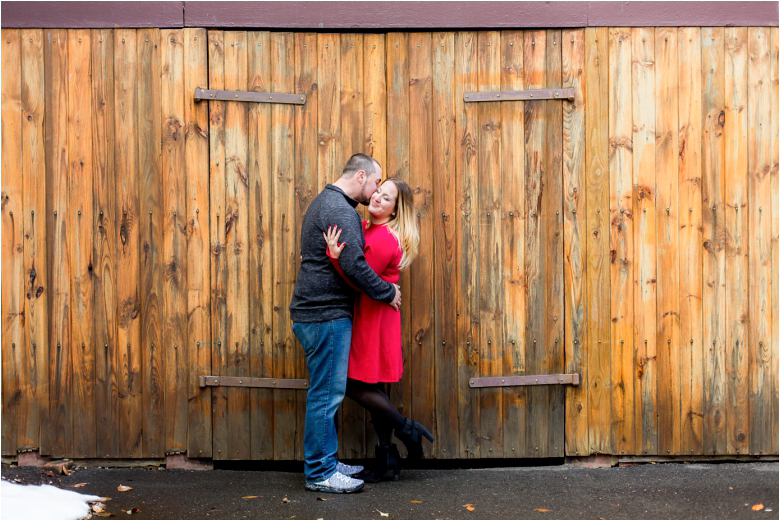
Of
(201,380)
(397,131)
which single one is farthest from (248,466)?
(397,131)

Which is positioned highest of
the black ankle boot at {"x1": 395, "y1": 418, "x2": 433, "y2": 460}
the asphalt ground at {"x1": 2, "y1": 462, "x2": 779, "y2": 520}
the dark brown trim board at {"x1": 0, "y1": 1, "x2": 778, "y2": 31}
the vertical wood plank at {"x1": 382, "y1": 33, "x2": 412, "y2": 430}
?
the dark brown trim board at {"x1": 0, "y1": 1, "x2": 778, "y2": 31}

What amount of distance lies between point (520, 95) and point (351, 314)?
5.60ft

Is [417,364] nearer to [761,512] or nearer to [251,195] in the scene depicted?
[251,195]

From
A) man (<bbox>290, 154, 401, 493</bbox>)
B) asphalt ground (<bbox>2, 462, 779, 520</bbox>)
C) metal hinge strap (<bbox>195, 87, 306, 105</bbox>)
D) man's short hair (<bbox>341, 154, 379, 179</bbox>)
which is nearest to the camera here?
asphalt ground (<bbox>2, 462, 779, 520</bbox>)

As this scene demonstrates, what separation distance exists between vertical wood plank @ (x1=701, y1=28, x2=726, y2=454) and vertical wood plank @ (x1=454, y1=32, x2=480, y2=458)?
4.65 feet

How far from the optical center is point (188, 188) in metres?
4.34

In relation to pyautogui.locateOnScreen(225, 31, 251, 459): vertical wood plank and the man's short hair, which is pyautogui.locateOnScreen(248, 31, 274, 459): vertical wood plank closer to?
pyautogui.locateOnScreen(225, 31, 251, 459): vertical wood plank

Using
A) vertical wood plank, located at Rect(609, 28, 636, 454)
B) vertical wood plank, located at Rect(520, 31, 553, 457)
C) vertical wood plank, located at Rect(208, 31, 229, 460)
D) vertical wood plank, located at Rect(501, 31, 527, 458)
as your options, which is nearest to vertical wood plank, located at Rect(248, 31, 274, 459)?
vertical wood plank, located at Rect(208, 31, 229, 460)

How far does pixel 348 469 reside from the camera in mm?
4125

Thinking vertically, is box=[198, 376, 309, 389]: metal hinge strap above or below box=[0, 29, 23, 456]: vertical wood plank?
below

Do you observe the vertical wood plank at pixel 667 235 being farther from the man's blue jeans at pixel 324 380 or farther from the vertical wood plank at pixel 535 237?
the man's blue jeans at pixel 324 380

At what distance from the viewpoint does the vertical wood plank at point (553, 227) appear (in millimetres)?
4344

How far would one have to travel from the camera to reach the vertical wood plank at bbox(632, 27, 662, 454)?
433 cm

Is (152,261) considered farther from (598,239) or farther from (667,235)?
(667,235)
